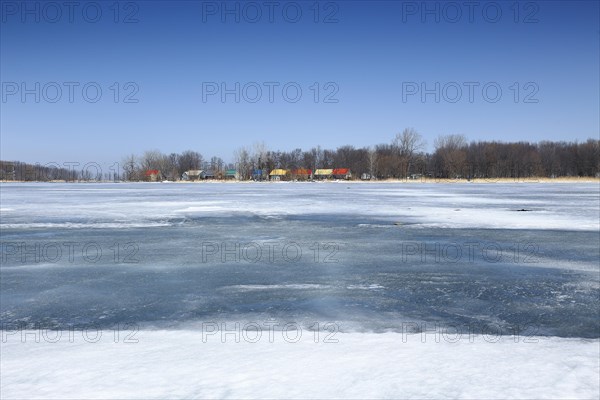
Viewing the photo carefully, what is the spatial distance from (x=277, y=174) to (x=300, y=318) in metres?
98.4

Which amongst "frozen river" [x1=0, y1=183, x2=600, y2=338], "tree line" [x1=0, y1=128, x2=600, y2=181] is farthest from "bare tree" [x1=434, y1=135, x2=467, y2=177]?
"frozen river" [x1=0, y1=183, x2=600, y2=338]

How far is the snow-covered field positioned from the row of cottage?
8672 cm

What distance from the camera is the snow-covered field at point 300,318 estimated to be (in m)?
2.83

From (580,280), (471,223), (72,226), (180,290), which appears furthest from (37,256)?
(471,223)

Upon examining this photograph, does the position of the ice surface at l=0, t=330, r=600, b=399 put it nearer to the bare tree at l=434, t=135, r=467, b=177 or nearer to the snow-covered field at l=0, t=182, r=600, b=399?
the snow-covered field at l=0, t=182, r=600, b=399

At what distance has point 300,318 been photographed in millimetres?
4215

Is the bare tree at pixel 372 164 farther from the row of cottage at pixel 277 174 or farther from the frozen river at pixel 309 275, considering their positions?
the frozen river at pixel 309 275

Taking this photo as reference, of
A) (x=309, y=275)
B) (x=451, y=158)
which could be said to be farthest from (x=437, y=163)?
(x=309, y=275)

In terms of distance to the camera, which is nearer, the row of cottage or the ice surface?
the ice surface

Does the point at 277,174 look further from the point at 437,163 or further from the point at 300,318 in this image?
the point at 300,318

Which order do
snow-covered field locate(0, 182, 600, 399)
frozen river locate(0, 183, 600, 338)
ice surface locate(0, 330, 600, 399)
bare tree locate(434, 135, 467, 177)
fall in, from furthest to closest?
bare tree locate(434, 135, 467, 177) < frozen river locate(0, 183, 600, 338) < snow-covered field locate(0, 182, 600, 399) < ice surface locate(0, 330, 600, 399)

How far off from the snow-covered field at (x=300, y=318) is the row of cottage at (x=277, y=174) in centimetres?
8672

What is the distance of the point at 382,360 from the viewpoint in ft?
10.4

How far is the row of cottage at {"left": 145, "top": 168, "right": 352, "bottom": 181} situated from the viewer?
318 feet
